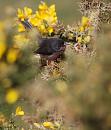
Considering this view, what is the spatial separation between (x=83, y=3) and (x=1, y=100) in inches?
80.6

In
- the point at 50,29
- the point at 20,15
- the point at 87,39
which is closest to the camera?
the point at 87,39

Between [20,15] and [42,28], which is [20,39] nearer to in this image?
[42,28]

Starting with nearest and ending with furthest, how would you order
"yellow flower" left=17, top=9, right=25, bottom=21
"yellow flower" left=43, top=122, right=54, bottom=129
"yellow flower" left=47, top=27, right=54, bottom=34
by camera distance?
"yellow flower" left=43, top=122, right=54, bottom=129 < "yellow flower" left=47, top=27, right=54, bottom=34 < "yellow flower" left=17, top=9, right=25, bottom=21

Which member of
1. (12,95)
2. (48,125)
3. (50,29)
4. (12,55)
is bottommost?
(48,125)

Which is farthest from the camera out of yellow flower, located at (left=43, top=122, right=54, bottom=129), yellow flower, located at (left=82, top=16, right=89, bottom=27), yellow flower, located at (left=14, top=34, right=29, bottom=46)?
yellow flower, located at (left=82, top=16, right=89, bottom=27)

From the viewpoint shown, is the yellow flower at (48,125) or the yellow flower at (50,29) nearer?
the yellow flower at (48,125)

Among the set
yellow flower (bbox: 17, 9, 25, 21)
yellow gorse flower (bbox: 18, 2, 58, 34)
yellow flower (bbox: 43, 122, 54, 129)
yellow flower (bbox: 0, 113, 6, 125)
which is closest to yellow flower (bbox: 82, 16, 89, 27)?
yellow gorse flower (bbox: 18, 2, 58, 34)

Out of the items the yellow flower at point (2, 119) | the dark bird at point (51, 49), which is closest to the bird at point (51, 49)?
the dark bird at point (51, 49)

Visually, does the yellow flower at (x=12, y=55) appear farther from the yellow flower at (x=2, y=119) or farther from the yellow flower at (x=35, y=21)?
the yellow flower at (x=35, y=21)

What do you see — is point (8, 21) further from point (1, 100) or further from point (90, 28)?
point (90, 28)

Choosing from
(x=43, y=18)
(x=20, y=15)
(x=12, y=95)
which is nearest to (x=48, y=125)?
(x=12, y=95)

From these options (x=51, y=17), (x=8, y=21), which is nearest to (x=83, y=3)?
(x=51, y=17)

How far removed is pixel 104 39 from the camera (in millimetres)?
1212

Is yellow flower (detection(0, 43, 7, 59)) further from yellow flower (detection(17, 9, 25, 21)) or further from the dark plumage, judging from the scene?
yellow flower (detection(17, 9, 25, 21))
